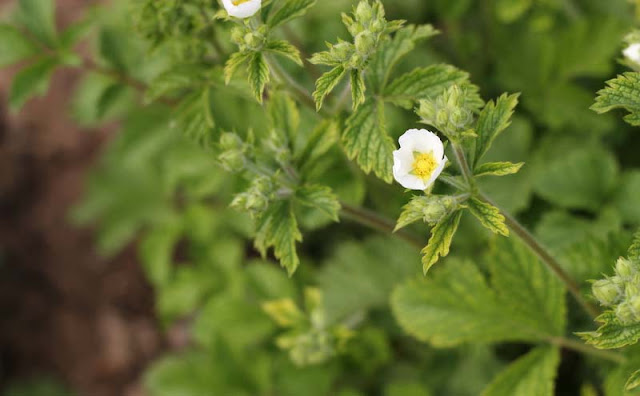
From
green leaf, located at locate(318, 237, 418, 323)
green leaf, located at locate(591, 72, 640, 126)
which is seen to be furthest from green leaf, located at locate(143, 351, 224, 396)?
green leaf, located at locate(591, 72, 640, 126)

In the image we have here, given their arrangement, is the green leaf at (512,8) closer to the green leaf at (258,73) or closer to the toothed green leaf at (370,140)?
the toothed green leaf at (370,140)

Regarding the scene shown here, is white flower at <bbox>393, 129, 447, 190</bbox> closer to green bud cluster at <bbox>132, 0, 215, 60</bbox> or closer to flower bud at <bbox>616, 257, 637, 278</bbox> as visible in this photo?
flower bud at <bbox>616, 257, 637, 278</bbox>

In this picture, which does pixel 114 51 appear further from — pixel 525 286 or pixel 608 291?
pixel 608 291

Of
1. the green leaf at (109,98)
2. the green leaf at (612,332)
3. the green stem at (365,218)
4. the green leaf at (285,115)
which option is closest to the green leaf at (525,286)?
the green stem at (365,218)

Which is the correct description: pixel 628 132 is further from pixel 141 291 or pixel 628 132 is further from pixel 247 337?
pixel 141 291

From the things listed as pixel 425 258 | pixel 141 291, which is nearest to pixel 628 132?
pixel 425 258

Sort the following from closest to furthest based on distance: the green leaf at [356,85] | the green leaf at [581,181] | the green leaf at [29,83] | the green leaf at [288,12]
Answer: the green leaf at [356,85] → the green leaf at [288,12] → the green leaf at [29,83] → the green leaf at [581,181]
